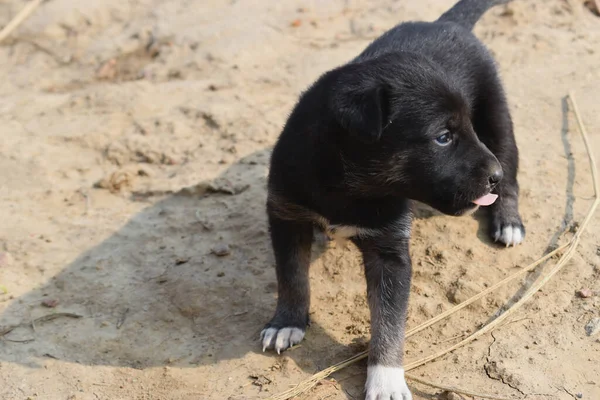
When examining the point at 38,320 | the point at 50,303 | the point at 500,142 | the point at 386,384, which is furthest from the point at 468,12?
the point at 38,320

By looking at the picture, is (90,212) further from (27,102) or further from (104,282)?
(27,102)

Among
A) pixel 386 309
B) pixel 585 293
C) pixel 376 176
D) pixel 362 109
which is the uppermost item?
pixel 362 109

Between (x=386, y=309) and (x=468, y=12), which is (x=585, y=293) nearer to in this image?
(x=386, y=309)

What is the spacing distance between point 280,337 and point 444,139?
1636mm

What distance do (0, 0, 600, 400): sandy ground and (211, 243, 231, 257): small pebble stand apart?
0.06ft

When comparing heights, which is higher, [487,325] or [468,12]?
[468,12]

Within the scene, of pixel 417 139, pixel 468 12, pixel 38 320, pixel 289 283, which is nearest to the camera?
pixel 417 139

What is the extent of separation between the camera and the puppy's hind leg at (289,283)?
4.84 m

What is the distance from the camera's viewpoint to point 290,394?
4.42 metres

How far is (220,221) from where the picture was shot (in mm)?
6176

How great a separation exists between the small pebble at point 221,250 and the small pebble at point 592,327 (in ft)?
8.59

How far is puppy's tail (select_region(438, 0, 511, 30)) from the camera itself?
6332 millimetres

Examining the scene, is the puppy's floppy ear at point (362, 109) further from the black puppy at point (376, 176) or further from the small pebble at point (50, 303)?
the small pebble at point (50, 303)

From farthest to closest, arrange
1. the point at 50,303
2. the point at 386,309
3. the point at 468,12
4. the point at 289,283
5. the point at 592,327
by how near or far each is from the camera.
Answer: the point at 468,12
the point at 50,303
the point at 289,283
the point at 592,327
the point at 386,309
